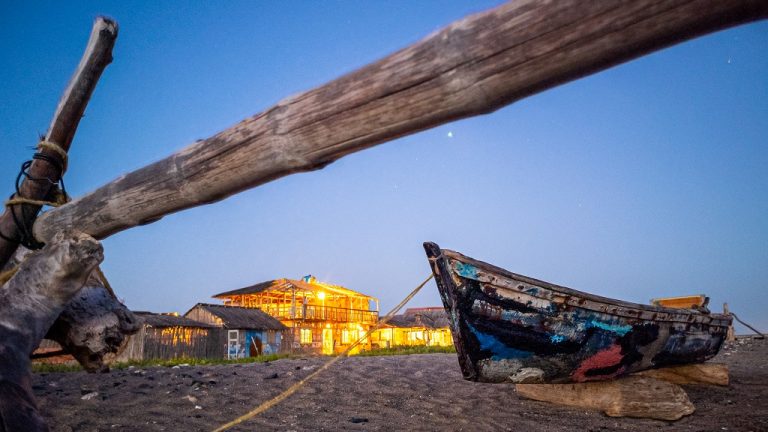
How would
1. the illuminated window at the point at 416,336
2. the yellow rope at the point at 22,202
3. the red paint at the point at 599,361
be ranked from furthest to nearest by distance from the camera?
1. the illuminated window at the point at 416,336
2. the red paint at the point at 599,361
3. the yellow rope at the point at 22,202

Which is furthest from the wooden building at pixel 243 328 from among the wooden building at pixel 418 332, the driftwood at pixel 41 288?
the driftwood at pixel 41 288

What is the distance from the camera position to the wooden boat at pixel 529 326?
204 inches

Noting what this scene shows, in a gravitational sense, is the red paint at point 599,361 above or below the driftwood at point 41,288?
below

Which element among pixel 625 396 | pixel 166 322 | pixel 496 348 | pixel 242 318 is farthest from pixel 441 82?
pixel 242 318

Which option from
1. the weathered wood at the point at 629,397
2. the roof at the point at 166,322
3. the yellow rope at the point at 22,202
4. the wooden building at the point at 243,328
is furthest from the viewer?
the wooden building at the point at 243,328

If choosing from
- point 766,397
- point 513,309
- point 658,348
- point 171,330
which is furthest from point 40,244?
point 171,330

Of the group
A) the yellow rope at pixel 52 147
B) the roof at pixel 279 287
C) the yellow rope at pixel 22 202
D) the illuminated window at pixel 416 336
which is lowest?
the illuminated window at pixel 416 336

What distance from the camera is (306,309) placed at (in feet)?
106

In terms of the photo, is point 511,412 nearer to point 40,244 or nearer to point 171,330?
point 40,244

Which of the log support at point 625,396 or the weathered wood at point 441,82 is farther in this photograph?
the log support at point 625,396

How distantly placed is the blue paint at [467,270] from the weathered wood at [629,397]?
9.89 ft

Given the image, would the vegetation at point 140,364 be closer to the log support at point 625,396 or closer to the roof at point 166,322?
the roof at point 166,322

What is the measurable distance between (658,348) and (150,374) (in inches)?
349

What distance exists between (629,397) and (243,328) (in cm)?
2351
